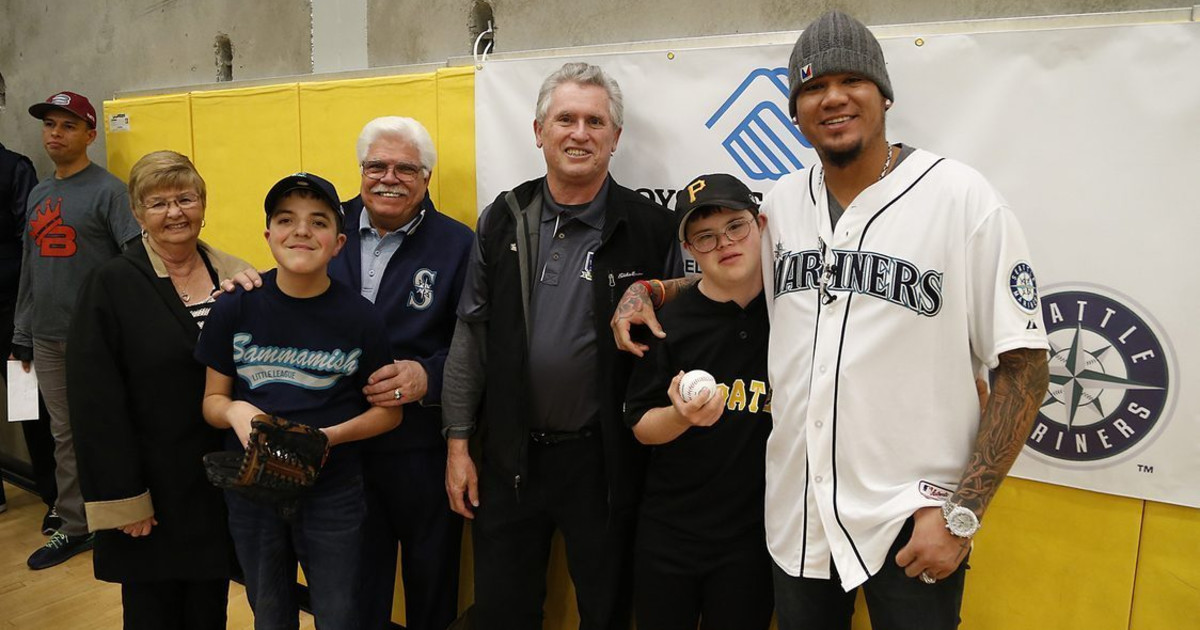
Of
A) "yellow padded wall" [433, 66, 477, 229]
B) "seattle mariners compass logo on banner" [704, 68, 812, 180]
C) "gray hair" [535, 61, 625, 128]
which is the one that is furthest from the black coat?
"seattle mariners compass logo on banner" [704, 68, 812, 180]

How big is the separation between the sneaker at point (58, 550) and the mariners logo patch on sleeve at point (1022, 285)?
415 cm

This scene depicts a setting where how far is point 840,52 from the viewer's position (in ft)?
4.39

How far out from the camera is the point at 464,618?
2.29 metres

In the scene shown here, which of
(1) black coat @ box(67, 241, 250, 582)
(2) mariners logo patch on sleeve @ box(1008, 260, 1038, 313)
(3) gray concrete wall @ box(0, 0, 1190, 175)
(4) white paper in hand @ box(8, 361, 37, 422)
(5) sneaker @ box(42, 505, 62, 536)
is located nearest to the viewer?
(2) mariners logo patch on sleeve @ box(1008, 260, 1038, 313)

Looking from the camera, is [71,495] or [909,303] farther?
[71,495]

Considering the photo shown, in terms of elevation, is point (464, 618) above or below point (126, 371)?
below

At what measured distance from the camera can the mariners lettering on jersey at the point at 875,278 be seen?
4.32 feet

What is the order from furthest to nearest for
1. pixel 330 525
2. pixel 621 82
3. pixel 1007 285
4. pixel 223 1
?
pixel 223 1
pixel 621 82
pixel 330 525
pixel 1007 285

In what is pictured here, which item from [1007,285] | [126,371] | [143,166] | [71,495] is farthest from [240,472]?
[71,495]

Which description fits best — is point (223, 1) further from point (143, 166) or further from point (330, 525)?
point (330, 525)

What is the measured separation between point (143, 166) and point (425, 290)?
857mm

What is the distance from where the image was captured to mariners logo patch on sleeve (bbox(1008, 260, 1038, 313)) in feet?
4.10

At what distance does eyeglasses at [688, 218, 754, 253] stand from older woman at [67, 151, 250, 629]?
56.4 inches

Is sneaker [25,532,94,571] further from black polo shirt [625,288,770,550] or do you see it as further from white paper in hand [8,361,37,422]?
black polo shirt [625,288,770,550]
